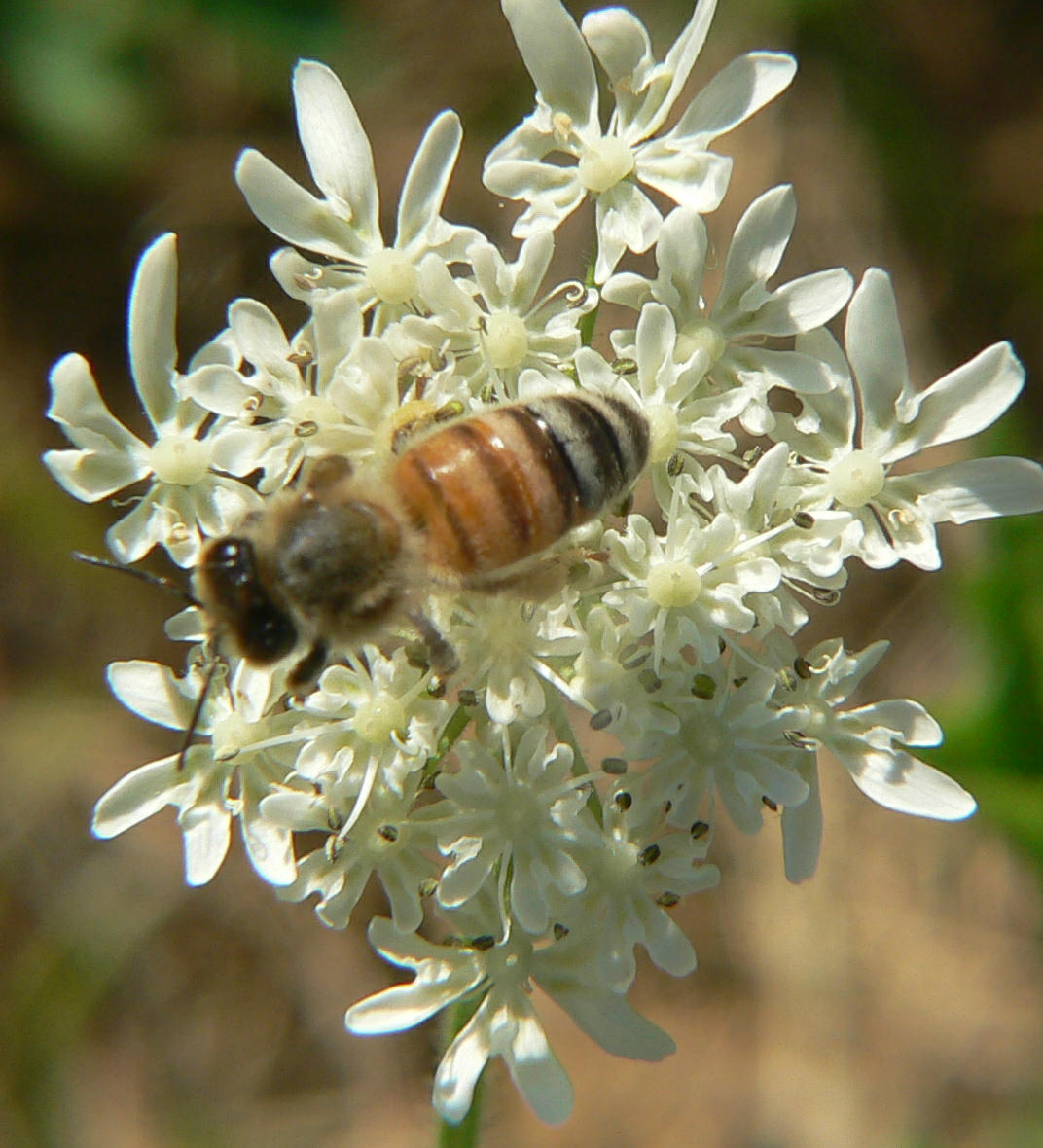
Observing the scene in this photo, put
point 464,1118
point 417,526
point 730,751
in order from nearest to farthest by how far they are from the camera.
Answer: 1. point 417,526
2. point 730,751
3. point 464,1118

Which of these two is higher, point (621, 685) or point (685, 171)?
point (685, 171)

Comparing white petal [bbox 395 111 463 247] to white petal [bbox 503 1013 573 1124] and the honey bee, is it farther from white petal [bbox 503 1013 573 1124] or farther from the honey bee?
white petal [bbox 503 1013 573 1124]

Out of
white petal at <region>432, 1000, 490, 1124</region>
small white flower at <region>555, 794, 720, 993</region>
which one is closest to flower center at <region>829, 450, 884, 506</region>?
small white flower at <region>555, 794, 720, 993</region>

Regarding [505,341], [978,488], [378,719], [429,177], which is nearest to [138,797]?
[378,719]

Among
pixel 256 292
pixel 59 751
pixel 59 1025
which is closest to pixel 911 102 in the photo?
pixel 256 292

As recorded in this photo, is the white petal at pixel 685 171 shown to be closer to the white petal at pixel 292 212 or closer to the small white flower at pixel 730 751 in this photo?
the white petal at pixel 292 212

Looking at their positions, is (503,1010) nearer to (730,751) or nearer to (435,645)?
(730,751)
